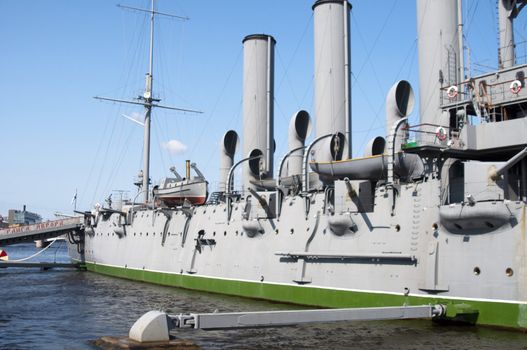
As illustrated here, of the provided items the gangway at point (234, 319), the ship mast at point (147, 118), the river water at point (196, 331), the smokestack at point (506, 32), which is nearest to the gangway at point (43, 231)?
the ship mast at point (147, 118)

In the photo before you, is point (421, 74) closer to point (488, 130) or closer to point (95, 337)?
point (488, 130)

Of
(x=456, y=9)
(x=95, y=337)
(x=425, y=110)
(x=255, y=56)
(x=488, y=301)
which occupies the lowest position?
(x=95, y=337)

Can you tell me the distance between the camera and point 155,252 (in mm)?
32062

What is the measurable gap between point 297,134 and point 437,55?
29.8ft

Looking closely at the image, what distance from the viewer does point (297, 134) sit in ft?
92.8

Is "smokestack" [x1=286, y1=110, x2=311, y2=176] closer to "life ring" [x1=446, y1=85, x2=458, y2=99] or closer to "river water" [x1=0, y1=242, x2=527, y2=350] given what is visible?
"river water" [x1=0, y1=242, x2=527, y2=350]

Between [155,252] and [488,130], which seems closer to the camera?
[488,130]

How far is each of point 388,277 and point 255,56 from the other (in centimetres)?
1976

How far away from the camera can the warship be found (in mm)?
15758

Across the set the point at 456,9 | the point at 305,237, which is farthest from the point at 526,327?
the point at 456,9

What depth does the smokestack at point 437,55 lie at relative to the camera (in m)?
20.8

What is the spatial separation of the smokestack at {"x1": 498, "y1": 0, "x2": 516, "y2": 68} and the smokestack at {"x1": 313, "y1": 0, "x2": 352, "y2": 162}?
Result: 9.65 metres

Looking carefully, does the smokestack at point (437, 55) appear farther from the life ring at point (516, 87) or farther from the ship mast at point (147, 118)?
the ship mast at point (147, 118)

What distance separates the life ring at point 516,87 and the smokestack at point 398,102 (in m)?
4.63
